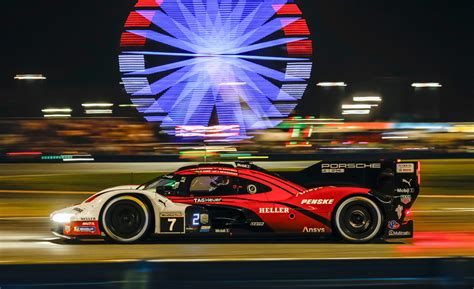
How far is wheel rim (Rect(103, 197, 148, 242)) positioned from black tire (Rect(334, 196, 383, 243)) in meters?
2.49

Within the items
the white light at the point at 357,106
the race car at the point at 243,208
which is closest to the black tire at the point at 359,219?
the race car at the point at 243,208

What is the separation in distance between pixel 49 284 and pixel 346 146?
5405 cm

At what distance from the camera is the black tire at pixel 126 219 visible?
8961 millimetres

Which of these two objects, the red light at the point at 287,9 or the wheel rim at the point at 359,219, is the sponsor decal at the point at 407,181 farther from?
the red light at the point at 287,9

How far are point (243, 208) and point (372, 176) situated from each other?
1.78 metres

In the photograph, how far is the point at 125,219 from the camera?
8.99 m

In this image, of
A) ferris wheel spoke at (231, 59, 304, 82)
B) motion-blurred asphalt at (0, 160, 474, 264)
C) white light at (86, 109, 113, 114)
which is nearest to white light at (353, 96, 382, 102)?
white light at (86, 109, 113, 114)

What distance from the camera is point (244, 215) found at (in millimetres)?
8984

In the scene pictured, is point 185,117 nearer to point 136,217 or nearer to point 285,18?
point 285,18

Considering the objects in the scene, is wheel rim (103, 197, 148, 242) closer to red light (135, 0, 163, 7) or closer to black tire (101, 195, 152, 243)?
black tire (101, 195, 152, 243)

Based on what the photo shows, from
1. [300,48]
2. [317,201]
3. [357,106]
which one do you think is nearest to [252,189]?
[317,201]

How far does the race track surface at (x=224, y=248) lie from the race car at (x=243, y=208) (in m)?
0.19

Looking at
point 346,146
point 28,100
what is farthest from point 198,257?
point 28,100

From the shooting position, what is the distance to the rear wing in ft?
30.3
